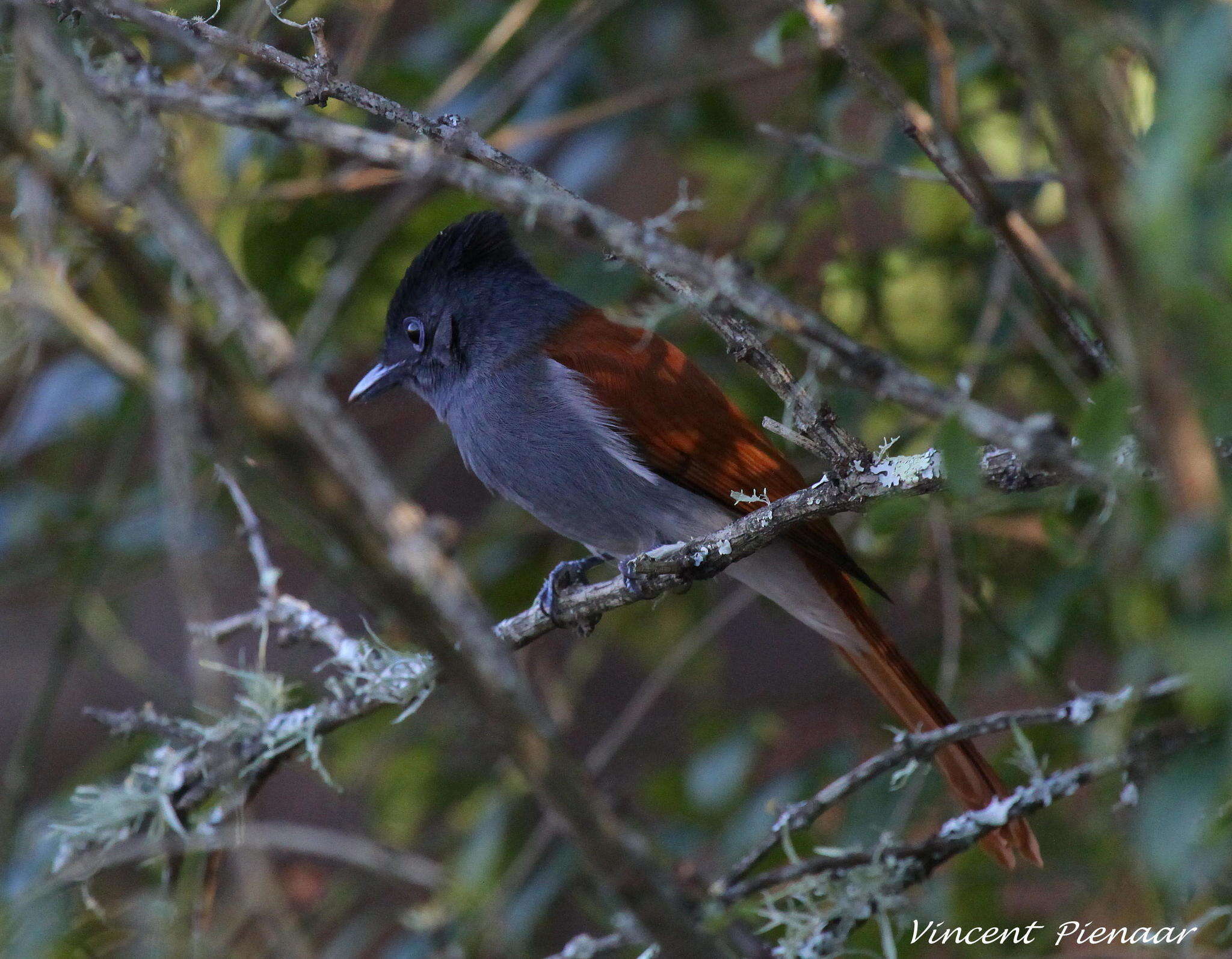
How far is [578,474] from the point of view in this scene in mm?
2830

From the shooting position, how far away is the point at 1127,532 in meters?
1.07

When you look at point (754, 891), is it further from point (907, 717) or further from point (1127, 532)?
point (907, 717)

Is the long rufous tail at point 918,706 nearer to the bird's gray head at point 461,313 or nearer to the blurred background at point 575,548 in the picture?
the blurred background at point 575,548

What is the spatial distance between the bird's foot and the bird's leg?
12cm

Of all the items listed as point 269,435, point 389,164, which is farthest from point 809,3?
point 269,435

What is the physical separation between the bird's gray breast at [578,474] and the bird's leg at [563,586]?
12 cm

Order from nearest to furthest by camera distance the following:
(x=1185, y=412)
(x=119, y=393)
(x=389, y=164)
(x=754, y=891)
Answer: (x=1185, y=412), (x=389, y=164), (x=754, y=891), (x=119, y=393)

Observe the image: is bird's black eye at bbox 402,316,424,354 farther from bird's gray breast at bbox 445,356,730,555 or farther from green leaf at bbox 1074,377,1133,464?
green leaf at bbox 1074,377,1133,464

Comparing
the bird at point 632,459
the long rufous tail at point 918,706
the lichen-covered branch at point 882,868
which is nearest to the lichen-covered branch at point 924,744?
the lichen-covered branch at point 882,868

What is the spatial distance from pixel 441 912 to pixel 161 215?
189cm

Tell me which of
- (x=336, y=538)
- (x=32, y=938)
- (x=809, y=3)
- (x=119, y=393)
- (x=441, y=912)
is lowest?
(x=441, y=912)

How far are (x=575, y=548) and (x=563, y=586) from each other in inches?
18.3

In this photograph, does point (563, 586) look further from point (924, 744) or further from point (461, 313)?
point (924, 744)

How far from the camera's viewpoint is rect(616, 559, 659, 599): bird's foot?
221 cm
